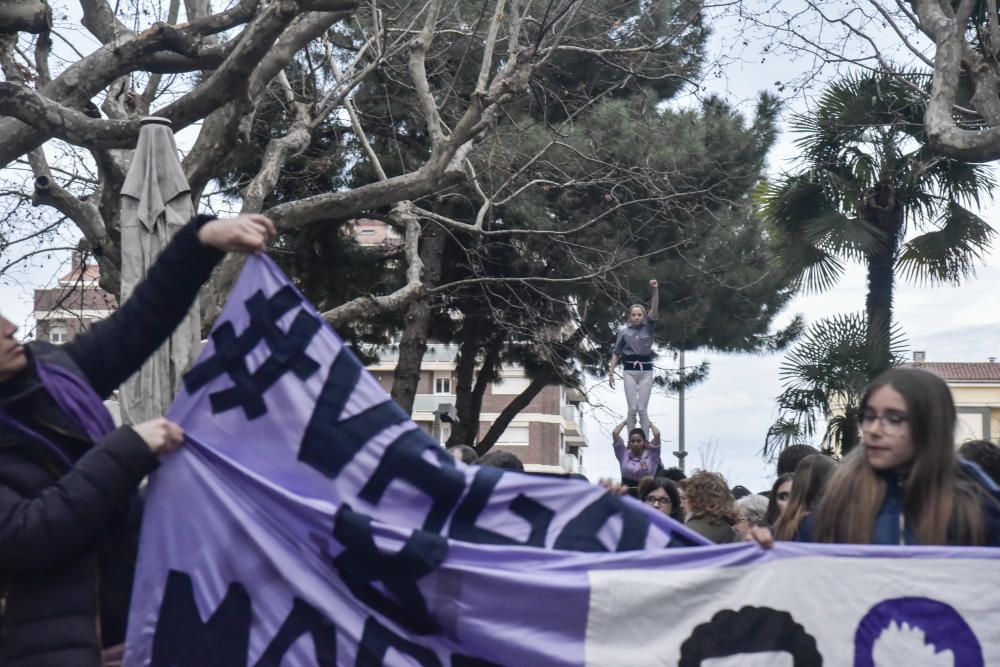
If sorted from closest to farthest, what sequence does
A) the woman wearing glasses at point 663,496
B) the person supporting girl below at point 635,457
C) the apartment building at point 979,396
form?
the woman wearing glasses at point 663,496, the person supporting girl below at point 635,457, the apartment building at point 979,396

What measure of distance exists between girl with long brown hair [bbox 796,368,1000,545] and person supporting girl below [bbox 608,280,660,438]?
28.0ft

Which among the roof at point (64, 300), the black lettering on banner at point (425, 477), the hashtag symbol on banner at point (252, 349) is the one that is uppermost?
the roof at point (64, 300)

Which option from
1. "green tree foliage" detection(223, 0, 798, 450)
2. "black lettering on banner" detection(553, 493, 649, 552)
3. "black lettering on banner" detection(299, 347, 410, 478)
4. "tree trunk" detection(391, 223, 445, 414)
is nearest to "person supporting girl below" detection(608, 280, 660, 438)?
"green tree foliage" detection(223, 0, 798, 450)

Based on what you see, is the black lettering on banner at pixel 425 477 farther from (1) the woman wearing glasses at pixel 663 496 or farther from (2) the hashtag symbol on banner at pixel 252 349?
(1) the woman wearing glasses at pixel 663 496

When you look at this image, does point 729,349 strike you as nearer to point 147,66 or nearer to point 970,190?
point 970,190

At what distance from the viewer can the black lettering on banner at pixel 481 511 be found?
3.29m

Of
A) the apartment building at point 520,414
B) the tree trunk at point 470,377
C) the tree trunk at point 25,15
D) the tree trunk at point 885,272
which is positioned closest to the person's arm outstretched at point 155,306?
the tree trunk at point 25,15

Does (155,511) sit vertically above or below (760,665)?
above

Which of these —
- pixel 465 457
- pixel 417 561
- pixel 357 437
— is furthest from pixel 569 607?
pixel 465 457

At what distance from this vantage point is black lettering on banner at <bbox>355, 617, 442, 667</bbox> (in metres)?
3.13

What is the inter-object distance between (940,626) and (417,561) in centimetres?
141

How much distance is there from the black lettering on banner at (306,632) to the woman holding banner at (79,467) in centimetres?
36

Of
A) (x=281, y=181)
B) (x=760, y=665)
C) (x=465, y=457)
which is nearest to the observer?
(x=760, y=665)

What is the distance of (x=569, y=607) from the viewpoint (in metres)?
3.26
